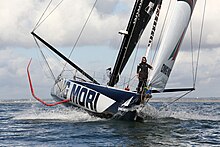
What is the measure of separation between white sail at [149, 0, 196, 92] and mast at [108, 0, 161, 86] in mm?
2310

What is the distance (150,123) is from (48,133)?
11.8 ft

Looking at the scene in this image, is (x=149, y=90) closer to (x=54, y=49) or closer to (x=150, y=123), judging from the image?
(x=150, y=123)

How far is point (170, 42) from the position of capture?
12219 millimetres

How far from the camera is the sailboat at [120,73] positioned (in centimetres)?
1227

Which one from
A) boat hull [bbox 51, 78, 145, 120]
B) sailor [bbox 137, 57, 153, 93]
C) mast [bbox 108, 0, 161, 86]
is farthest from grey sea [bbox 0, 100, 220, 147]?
mast [bbox 108, 0, 161, 86]

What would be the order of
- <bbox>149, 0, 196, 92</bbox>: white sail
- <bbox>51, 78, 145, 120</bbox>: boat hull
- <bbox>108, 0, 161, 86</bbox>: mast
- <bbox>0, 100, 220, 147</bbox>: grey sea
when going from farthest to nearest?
1. <bbox>108, 0, 161, 86</bbox>: mast
2. <bbox>51, 78, 145, 120</bbox>: boat hull
3. <bbox>149, 0, 196, 92</bbox>: white sail
4. <bbox>0, 100, 220, 147</bbox>: grey sea

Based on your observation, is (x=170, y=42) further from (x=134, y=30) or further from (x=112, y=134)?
(x=112, y=134)

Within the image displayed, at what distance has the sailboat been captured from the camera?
12266 mm

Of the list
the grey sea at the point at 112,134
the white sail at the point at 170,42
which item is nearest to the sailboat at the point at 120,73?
the white sail at the point at 170,42

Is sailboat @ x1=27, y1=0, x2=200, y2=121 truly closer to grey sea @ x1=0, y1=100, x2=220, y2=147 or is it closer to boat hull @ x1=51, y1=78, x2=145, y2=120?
boat hull @ x1=51, y1=78, x2=145, y2=120

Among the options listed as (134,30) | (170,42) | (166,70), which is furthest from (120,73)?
(170,42)

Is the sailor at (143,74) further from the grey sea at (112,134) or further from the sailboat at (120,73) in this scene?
the grey sea at (112,134)

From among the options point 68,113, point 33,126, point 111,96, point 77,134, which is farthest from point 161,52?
point 68,113

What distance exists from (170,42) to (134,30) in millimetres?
2623
